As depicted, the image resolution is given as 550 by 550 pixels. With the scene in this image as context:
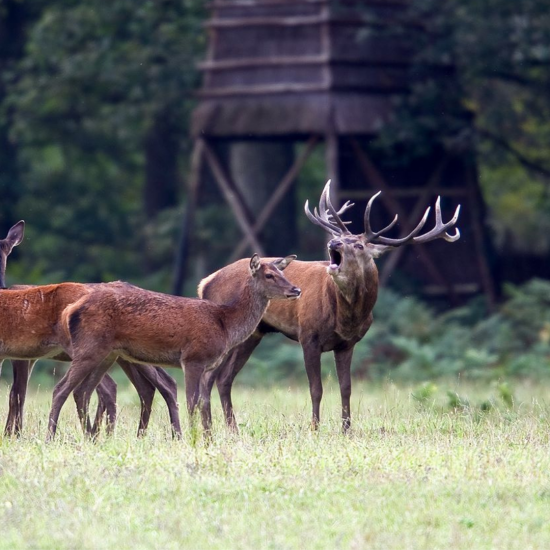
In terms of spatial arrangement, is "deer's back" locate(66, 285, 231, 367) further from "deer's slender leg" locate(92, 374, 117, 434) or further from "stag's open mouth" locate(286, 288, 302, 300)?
"deer's slender leg" locate(92, 374, 117, 434)

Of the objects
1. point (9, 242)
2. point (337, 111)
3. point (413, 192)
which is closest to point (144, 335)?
point (9, 242)

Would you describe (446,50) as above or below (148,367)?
above

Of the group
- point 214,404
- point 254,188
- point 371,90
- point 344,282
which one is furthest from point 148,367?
point 254,188

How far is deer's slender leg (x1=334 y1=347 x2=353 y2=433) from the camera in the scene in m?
10.9

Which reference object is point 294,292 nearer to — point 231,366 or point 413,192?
point 231,366

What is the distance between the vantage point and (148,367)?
10.9m

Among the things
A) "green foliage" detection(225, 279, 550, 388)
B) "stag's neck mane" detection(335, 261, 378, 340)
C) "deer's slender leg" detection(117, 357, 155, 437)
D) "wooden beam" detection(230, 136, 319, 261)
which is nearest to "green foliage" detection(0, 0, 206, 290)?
"wooden beam" detection(230, 136, 319, 261)

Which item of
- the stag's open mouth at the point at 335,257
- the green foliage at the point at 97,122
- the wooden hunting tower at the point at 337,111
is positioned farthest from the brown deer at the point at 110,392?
the green foliage at the point at 97,122

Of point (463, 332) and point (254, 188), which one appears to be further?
point (254, 188)

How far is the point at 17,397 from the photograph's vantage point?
1027cm

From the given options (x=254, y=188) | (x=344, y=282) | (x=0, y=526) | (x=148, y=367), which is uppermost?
(x=254, y=188)

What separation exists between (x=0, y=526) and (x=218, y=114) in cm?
1445

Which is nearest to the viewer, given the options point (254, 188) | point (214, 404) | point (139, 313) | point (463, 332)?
point (139, 313)

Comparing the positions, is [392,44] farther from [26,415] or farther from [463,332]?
[26,415]
